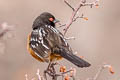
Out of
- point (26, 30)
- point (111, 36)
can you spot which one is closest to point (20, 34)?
point (26, 30)

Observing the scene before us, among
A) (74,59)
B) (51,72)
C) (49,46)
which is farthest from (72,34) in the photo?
(51,72)

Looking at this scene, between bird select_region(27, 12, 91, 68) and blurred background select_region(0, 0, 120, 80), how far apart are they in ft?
11.9

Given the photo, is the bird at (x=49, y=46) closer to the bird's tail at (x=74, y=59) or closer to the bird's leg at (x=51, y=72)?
the bird's tail at (x=74, y=59)

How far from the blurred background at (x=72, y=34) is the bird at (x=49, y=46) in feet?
11.9

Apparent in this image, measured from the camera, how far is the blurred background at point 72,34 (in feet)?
32.6

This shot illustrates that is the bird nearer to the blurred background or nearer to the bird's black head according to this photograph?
the bird's black head

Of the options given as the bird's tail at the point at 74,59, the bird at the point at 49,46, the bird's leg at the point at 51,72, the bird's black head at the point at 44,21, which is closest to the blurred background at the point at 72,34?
the bird's black head at the point at 44,21

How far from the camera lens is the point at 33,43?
18.0 ft

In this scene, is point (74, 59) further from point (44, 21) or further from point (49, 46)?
point (44, 21)

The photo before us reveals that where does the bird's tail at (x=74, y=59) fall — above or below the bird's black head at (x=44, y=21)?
below

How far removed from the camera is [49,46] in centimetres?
535

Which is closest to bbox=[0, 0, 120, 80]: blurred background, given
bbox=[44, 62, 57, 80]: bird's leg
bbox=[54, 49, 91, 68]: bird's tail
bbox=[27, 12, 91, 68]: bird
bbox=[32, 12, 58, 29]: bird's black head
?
bbox=[32, 12, 58, 29]: bird's black head

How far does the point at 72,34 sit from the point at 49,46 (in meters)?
5.93

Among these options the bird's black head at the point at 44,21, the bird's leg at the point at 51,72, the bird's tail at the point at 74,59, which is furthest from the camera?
the bird's black head at the point at 44,21
